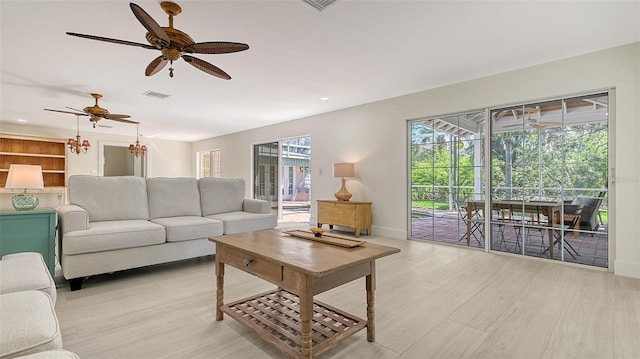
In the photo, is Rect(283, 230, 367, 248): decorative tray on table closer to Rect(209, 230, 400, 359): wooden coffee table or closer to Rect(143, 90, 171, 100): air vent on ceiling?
Rect(209, 230, 400, 359): wooden coffee table

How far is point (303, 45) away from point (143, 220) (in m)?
2.60

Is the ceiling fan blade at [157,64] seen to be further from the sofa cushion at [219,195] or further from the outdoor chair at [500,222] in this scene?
the outdoor chair at [500,222]

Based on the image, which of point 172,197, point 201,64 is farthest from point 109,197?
point 201,64

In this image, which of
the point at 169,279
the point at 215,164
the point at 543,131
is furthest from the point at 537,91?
the point at 215,164

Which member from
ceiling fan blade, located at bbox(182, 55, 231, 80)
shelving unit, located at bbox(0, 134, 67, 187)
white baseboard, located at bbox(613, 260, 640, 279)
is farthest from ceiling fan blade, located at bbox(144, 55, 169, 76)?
shelving unit, located at bbox(0, 134, 67, 187)

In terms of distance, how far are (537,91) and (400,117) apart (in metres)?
1.85

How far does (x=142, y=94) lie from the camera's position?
488cm

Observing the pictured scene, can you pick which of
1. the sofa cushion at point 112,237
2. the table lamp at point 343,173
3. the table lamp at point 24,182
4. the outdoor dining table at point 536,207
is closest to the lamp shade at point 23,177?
the table lamp at point 24,182

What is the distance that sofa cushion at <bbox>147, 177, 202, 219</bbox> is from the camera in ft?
Result: 11.9

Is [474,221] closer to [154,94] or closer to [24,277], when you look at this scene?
[24,277]

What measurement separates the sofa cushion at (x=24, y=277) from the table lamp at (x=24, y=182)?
1.08 m

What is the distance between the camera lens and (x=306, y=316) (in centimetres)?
146

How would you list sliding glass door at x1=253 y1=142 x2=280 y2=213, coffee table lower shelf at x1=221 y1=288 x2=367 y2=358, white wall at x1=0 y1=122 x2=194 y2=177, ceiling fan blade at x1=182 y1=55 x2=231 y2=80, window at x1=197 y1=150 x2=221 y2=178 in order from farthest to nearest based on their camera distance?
window at x1=197 y1=150 x2=221 y2=178 < white wall at x1=0 y1=122 x2=194 y2=177 < sliding glass door at x1=253 y1=142 x2=280 y2=213 < ceiling fan blade at x1=182 y1=55 x2=231 y2=80 < coffee table lower shelf at x1=221 y1=288 x2=367 y2=358

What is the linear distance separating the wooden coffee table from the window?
781 centimetres
